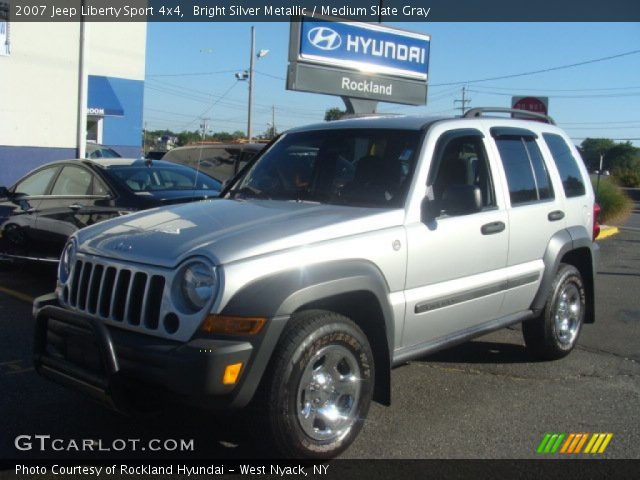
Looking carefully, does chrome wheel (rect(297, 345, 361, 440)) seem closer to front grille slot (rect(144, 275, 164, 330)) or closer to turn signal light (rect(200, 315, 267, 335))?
turn signal light (rect(200, 315, 267, 335))

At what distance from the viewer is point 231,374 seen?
138 inches

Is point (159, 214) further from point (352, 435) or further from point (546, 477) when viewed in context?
point (546, 477)

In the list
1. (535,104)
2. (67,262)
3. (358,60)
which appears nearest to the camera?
(67,262)

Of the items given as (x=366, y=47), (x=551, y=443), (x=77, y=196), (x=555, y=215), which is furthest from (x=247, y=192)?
(x=366, y=47)

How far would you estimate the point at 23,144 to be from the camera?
16.2 metres

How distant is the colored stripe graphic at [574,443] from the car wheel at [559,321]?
4.58 ft

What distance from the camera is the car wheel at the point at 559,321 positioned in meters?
5.84

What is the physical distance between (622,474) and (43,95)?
1522cm

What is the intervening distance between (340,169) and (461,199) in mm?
896

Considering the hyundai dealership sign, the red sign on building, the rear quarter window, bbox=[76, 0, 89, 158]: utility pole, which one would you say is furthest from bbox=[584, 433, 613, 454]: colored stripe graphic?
bbox=[76, 0, 89, 158]: utility pole

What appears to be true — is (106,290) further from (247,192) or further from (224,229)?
(247,192)

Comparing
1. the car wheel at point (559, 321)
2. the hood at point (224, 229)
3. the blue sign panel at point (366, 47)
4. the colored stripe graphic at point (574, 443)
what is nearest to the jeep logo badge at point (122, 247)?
the hood at point (224, 229)

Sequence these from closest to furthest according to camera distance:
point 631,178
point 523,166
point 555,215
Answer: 1. point 523,166
2. point 555,215
3. point 631,178

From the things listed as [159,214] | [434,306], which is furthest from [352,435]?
[159,214]
